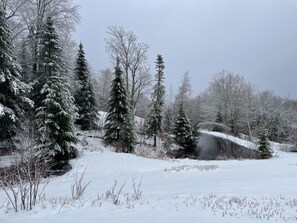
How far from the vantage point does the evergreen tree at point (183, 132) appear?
30.1 metres

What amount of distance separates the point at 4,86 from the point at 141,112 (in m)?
44.6

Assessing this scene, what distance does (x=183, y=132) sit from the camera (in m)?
30.1

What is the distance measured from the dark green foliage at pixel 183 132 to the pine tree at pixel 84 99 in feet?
29.1

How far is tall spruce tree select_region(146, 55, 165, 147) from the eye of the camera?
96.4 feet

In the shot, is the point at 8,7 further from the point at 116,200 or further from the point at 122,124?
the point at 116,200

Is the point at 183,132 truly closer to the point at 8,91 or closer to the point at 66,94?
the point at 66,94

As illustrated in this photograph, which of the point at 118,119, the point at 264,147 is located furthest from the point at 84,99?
the point at 264,147

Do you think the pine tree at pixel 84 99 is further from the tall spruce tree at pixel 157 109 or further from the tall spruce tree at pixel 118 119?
the tall spruce tree at pixel 157 109

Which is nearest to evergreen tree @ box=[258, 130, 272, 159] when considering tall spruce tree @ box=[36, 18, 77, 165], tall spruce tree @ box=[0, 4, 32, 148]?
tall spruce tree @ box=[36, 18, 77, 165]

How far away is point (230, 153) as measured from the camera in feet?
84.2

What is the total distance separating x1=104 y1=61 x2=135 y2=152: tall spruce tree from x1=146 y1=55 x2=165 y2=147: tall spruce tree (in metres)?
5.46

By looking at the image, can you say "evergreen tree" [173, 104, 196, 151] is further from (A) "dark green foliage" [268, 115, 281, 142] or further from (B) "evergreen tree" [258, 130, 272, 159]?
(A) "dark green foliage" [268, 115, 281, 142]

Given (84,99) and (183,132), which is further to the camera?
(183,132)

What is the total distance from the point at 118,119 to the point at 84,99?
449cm
